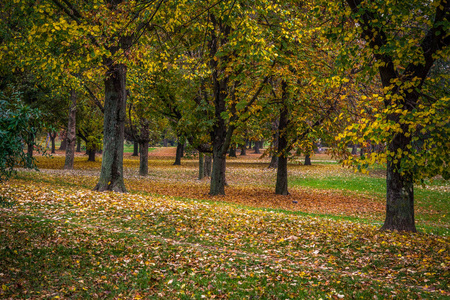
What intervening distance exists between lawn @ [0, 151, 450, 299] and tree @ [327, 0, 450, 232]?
1.15 meters

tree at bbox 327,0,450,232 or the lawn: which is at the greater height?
tree at bbox 327,0,450,232

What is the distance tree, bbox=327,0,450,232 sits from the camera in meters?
8.13

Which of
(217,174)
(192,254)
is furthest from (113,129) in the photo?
(192,254)

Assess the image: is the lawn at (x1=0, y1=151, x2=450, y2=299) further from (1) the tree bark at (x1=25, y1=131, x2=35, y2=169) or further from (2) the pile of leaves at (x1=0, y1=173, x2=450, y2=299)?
(1) the tree bark at (x1=25, y1=131, x2=35, y2=169)

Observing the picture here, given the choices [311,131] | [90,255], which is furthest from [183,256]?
[311,131]

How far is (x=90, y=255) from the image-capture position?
796 centimetres

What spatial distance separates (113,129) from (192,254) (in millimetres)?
9327

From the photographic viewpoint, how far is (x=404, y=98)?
962cm

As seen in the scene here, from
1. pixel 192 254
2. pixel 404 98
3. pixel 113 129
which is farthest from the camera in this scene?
pixel 113 129

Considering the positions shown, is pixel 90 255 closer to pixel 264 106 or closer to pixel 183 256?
pixel 183 256

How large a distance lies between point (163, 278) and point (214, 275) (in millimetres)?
1076

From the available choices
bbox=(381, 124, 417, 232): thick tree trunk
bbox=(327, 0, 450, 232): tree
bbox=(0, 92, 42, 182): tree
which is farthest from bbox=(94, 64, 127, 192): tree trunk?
bbox=(381, 124, 417, 232): thick tree trunk

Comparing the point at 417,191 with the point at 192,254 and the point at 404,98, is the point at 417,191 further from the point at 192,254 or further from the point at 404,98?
the point at 192,254

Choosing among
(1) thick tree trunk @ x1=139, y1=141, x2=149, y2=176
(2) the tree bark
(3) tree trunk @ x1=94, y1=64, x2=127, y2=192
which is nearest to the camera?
(2) the tree bark
